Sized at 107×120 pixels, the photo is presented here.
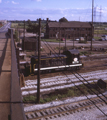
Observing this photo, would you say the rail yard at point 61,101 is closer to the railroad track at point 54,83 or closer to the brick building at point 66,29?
the railroad track at point 54,83

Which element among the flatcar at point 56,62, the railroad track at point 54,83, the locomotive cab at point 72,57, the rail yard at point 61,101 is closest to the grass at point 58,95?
the rail yard at point 61,101

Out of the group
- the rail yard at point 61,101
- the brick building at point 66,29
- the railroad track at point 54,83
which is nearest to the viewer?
the rail yard at point 61,101

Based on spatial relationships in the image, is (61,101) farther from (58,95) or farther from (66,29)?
(66,29)

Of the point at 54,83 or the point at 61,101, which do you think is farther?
the point at 54,83

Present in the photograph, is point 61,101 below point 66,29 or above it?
below

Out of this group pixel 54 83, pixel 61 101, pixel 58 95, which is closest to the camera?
pixel 61 101

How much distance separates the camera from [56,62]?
1955 cm

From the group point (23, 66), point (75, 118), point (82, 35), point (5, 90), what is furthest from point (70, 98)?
point (82, 35)

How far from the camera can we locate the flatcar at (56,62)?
59.9 feet

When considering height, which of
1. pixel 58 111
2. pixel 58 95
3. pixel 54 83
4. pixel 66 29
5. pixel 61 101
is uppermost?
pixel 66 29

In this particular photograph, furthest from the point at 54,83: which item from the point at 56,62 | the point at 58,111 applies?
the point at 58,111

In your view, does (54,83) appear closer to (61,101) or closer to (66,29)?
(61,101)

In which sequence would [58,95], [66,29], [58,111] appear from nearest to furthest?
1. [58,111]
2. [58,95]
3. [66,29]

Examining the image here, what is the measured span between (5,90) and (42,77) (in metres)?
13.7
